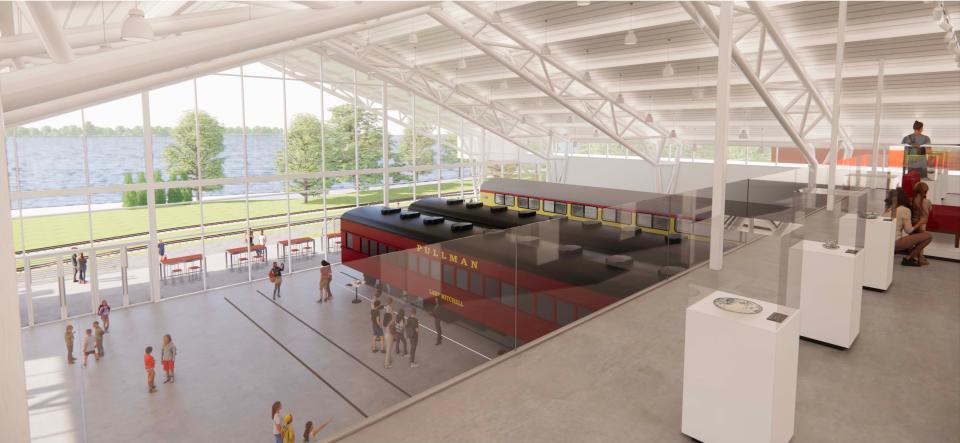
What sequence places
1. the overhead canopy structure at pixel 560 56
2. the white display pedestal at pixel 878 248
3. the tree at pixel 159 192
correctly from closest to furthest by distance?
1. the overhead canopy structure at pixel 560 56
2. the white display pedestal at pixel 878 248
3. the tree at pixel 159 192

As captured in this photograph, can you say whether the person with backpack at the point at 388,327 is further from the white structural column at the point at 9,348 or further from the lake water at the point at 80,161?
the lake water at the point at 80,161

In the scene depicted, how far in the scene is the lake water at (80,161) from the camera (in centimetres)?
1434

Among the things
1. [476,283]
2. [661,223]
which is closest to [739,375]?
[476,283]

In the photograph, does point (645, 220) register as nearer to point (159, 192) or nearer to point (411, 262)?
point (411, 262)

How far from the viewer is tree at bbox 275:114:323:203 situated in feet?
64.3

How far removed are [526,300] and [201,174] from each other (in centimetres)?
1454

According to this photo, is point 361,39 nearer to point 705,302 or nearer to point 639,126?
point 639,126

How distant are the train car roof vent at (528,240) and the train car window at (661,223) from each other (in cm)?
295

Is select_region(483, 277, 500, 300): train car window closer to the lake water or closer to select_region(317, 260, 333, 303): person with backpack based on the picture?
select_region(317, 260, 333, 303): person with backpack

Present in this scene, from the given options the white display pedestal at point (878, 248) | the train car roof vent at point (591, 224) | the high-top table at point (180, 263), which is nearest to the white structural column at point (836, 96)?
the white display pedestal at point (878, 248)

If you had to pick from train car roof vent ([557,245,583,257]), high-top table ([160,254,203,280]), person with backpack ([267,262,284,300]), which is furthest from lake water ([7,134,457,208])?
train car roof vent ([557,245,583,257])

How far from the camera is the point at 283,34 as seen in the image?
242 inches

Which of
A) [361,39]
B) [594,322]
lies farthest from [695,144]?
[594,322]

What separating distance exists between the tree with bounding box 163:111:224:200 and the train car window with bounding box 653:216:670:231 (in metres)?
14.3
